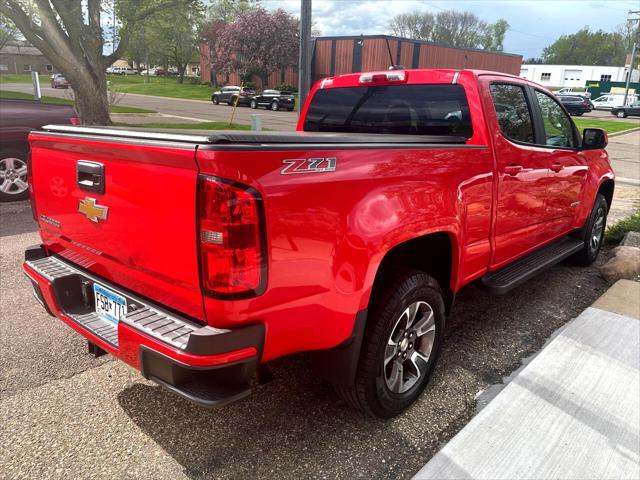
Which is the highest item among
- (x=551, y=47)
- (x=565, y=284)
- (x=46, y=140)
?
(x=551, y=47)

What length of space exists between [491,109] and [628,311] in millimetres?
2161

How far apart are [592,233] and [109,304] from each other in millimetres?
5000

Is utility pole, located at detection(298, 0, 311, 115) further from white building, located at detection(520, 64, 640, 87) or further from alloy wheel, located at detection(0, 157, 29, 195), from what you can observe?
white building, located at detection(520, 64, 640, 87)

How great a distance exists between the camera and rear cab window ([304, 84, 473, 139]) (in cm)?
350

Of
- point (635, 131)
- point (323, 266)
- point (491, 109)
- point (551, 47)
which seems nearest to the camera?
point (323, 266)

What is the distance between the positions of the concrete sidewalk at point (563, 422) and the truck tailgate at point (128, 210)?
4.69 ft

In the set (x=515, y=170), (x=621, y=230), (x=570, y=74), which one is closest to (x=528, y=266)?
(x=515, y=170)

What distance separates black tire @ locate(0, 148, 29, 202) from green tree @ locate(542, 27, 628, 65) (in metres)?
127

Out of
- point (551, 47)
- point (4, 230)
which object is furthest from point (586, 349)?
point (551, 47)

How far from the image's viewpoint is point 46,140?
106 inches

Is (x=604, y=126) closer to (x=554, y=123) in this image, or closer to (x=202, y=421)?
(x=554, y=123)

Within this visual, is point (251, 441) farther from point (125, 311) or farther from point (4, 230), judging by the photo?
point (4, 230)

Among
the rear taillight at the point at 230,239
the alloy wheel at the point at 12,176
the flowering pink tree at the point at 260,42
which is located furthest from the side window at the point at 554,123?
the flowering pink tree at the point at 260,42

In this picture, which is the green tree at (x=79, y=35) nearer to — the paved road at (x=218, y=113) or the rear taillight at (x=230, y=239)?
the paved road at (x=218, y=113)
